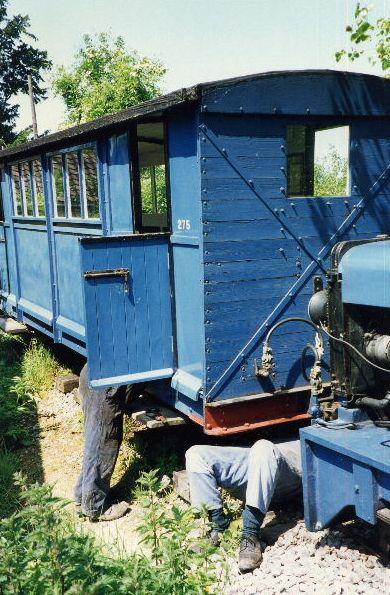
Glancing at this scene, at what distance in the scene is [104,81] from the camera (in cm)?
2047

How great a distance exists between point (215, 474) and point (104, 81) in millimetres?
18076

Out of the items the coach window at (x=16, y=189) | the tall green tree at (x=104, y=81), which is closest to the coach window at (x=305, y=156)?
the coach window at (x=16, y=189)

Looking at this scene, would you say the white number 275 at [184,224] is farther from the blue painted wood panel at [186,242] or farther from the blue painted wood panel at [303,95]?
the blue painted wood panel at [303,95]

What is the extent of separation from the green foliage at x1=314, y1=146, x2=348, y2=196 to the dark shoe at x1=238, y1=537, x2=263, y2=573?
290 centimetres

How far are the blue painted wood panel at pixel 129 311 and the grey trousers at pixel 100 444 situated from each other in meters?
0.45

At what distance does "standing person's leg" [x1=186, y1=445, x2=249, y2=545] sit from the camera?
459 centimetres

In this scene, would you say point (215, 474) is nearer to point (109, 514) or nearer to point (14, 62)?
point (109, 514)

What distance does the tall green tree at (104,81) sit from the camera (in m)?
19.6

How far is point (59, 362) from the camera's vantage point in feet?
31.2

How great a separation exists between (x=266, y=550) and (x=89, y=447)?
6.19 feet

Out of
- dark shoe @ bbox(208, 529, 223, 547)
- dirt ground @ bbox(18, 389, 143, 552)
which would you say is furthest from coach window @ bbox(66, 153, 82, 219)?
dark shoe @ bbox(208, 529, 223, 547)

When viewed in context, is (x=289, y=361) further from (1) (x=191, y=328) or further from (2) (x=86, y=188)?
(2) (x=86, y=188)

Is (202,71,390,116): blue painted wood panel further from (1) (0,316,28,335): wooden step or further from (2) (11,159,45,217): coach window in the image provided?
(1) (0,316,28,335): wooden step

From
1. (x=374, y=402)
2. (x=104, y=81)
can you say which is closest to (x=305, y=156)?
(x=374, y=402)
